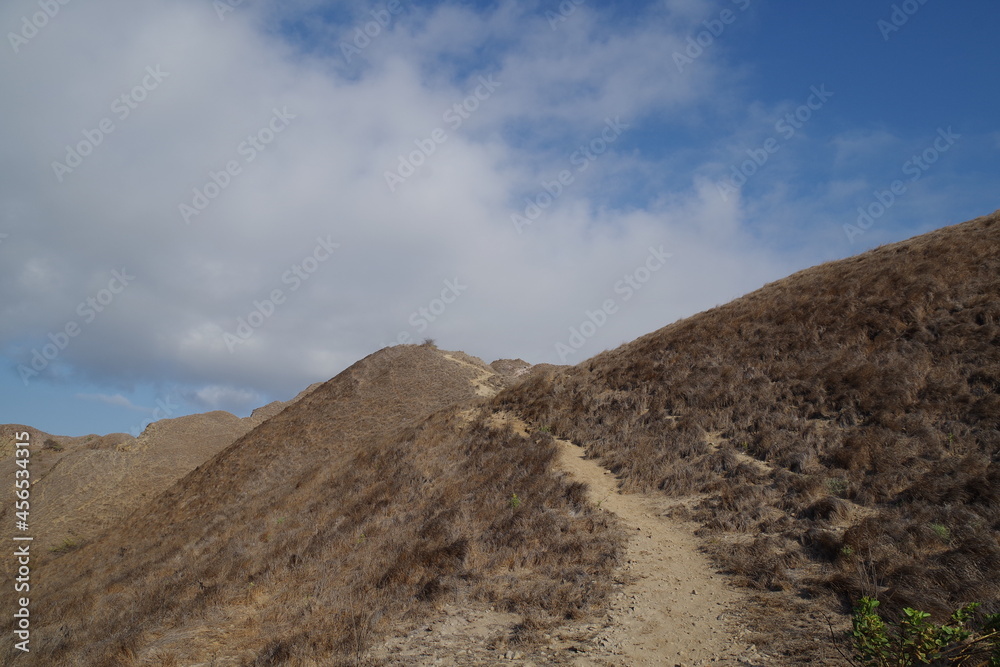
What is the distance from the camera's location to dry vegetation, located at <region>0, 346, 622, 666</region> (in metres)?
10.5

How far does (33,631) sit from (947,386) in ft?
87.3

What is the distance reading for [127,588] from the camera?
18297 mm

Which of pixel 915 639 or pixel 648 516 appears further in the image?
pixel 648 516

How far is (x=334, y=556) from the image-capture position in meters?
14.7

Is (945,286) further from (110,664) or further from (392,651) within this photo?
(110,664)

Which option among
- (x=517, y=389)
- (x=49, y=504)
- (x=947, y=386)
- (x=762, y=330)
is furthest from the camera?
(x=49, y=504)

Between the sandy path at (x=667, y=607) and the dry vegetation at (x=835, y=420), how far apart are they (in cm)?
60

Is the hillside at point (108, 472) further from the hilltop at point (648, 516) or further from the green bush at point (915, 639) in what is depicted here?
the green bush at point (915, 639)

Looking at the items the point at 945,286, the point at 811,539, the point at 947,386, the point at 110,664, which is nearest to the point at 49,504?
the point at 110,664

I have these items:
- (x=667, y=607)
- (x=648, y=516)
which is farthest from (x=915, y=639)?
(x=648, y=516)

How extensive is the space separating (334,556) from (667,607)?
9.57m

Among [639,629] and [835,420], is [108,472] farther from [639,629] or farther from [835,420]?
[835,420]

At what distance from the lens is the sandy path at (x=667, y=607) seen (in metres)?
7.73

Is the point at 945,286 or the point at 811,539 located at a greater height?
the point at 945,286
